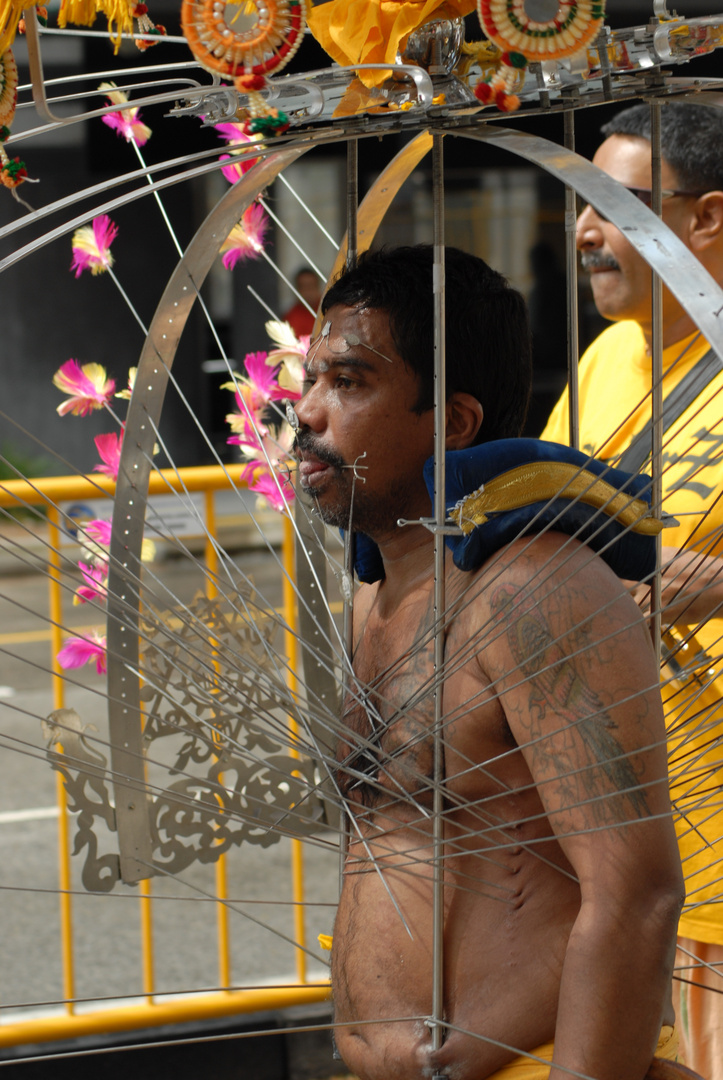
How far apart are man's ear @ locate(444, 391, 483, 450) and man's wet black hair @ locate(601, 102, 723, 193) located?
0.89 meters

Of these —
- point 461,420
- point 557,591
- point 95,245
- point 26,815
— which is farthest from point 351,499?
point 26,815

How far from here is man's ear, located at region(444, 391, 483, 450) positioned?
1347 millimetres

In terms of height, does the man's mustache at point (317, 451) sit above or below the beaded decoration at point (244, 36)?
below

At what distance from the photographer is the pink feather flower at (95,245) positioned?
5.56 feet

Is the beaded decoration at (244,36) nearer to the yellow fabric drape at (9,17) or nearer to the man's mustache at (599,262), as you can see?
the yellow fabric drape at (9,17)

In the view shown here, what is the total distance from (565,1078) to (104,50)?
19.6 feet

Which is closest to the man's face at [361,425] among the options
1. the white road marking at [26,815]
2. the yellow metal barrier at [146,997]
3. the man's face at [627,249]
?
the man's face at [627,249]

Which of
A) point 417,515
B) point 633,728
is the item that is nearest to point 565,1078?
point 633,728

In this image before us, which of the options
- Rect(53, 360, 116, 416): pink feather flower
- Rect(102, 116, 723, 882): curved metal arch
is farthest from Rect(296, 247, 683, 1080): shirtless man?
Rect(53, 360, 116, 416): pink feather flower

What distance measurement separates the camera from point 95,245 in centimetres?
171

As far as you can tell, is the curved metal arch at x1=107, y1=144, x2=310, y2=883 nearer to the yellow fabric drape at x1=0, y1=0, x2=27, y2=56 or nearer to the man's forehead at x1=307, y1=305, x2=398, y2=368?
the man's forehead at x1=307, y1=305, x2=398, y2=368

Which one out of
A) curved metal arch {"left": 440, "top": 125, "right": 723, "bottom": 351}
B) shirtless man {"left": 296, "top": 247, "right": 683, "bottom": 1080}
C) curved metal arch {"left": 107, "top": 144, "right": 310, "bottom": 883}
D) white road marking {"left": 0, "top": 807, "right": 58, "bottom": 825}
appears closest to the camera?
curved metal arch {"left": 440, "top": 125, "right": 723, "bottom": 351}

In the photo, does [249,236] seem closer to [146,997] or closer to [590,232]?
[590,232]

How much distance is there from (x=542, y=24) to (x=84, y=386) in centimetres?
103
